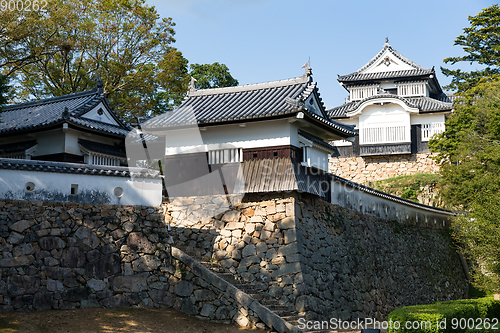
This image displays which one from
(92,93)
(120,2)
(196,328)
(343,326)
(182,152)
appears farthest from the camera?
(120,2)

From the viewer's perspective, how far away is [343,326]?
19344 mm

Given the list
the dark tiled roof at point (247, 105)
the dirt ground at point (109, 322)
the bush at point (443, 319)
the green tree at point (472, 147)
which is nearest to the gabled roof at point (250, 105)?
the dark tiled roof at point (247, 105)

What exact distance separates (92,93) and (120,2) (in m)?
10.2

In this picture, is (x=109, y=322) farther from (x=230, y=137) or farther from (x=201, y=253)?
(x=230, y=137)

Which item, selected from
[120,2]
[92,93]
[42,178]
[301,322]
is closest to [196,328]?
[301,322]

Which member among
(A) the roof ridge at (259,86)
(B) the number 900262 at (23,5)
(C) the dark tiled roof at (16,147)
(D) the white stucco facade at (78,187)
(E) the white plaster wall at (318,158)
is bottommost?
(D) the white stucco facade at (78,187)

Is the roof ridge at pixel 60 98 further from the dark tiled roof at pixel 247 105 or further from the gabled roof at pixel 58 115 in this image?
the dark tiled roof at pixel 247 105

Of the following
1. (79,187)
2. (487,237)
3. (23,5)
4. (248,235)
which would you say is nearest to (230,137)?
(248,235)

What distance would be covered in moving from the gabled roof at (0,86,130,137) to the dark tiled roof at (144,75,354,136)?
3313mm

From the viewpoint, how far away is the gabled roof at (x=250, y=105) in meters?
19.5

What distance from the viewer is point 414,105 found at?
3731 cm

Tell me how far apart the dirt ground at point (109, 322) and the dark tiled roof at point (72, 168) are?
421 cm

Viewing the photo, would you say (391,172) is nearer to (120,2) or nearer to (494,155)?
(494,155)

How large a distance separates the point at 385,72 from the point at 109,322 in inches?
1274
